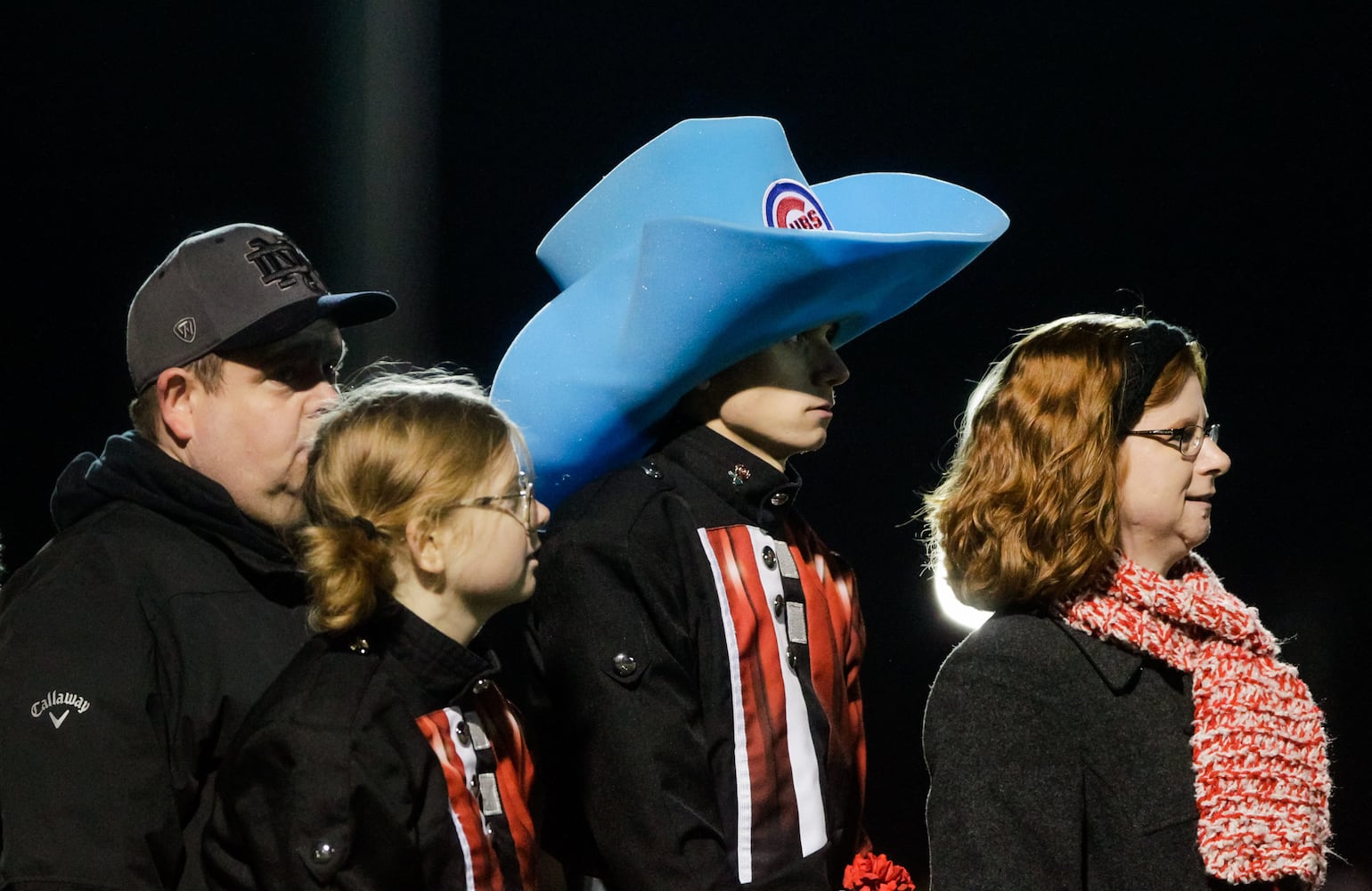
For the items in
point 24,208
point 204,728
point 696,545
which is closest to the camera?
point 204,728

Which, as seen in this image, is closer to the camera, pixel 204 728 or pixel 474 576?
pixel 204 728

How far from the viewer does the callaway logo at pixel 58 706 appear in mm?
1379

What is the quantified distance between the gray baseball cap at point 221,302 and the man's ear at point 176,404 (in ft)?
0.05

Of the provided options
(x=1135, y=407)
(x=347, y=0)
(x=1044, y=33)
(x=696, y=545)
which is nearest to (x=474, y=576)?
(x=696, y=545)

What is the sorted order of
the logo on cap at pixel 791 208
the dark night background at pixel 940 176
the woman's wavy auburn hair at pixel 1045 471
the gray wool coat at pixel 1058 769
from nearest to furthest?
the gray wool coat at pixel 1058 769 → the woman's wavy auburn hair at pixel 1045 471 → the logo on cap at pixel 791 208 → the dark night background at pixel 940 176

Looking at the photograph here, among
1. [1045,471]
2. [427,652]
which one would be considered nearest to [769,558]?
[1045,471]

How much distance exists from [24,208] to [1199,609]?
2071mm

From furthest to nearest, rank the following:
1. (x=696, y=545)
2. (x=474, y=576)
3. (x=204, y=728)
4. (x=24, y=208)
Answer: (x=24, y=208)
(x=696, y=545)
(x=474, y=576)
(x=204, y=728)

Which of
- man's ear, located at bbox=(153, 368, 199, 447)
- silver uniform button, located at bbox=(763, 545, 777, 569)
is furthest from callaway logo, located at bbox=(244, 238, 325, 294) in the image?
silver uniform button, located at bbox=(763, 545, 777, 569)

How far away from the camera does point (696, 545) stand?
1.72 metres

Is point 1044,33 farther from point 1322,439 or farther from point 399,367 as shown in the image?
point 399,367

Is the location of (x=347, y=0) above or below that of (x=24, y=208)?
above

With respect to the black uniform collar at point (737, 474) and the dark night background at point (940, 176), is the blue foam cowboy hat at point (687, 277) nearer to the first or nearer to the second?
the black uniform collar at point (737, 474)

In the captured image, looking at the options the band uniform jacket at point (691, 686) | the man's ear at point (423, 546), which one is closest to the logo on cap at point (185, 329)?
the man's ear at point (423, 546)
